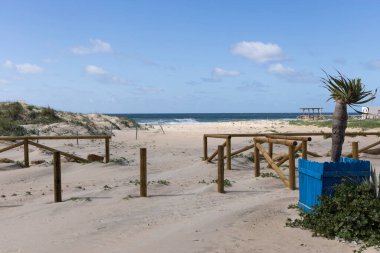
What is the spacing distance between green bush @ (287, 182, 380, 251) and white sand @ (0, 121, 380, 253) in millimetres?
210

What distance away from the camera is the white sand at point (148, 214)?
633cm

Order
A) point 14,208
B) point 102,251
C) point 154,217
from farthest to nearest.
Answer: point 14,208
point 154,217
point 102,251

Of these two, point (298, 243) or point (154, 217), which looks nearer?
point (298, 243)

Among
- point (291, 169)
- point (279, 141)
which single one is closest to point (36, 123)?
point (279, 141)

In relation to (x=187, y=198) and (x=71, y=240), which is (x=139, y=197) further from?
(x=71, y=240)

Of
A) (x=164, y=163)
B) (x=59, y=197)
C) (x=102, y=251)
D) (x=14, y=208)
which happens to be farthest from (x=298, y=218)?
(x=164, y=163)

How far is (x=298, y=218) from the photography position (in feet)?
24.8

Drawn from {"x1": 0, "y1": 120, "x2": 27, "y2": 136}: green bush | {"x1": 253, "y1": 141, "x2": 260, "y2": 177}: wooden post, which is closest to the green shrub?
{"x1": 0, "y1": 120, "x2": 27, "y2": 136}: green bush

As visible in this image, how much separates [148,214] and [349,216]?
11.8 feet

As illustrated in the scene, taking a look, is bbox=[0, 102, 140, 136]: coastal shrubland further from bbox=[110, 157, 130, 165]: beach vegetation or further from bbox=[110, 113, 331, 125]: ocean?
bbox=[110, 113, 331, 125]: ocean

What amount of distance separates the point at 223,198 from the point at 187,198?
79 centimetres

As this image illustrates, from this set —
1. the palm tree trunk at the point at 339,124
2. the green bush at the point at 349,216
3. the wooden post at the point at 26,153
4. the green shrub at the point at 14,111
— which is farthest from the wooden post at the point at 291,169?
the green shrub at the point at 14,111

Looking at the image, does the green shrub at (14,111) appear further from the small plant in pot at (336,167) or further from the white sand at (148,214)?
the small plant in pot at (336,167)

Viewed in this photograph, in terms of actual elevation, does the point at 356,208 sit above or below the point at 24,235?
above
